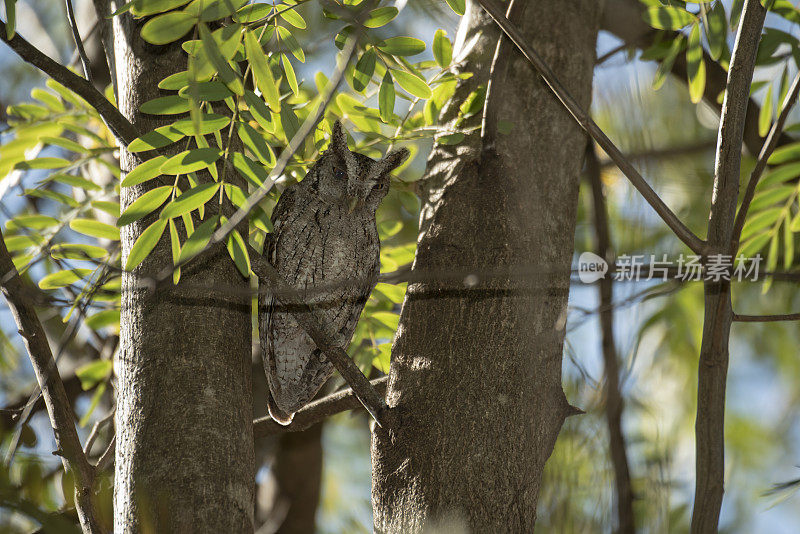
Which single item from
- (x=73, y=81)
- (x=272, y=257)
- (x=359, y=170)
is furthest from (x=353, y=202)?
(x=73, y=81)

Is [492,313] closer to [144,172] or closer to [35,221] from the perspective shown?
[144,172]

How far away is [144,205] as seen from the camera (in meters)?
1.49

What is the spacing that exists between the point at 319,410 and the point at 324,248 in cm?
55

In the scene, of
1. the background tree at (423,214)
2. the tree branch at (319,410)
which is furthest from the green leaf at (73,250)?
the tree branch at (319,410)

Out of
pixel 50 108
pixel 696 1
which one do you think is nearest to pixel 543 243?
pixel 696 1

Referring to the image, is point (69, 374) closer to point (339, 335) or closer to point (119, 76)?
point (339, 335)

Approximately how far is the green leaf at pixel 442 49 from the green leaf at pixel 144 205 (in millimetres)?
813

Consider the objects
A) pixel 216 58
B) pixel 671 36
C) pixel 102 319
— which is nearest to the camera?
pixel 216 58

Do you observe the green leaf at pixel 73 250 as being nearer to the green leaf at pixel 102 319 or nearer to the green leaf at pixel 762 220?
the green leaf at pixel 102 319

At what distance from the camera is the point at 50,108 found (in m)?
2.08

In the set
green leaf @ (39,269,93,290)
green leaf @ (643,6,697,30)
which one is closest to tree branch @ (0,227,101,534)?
green leaf @ (39,269,93,290)

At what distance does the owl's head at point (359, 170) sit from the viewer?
2.16 meters

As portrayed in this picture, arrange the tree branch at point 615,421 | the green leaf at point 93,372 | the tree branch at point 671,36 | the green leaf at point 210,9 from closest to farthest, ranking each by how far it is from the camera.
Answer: the tree branch at point 615,421, the green leaf at point 210,9, the green leaf at point 93,372, the tree branch at point 671,36

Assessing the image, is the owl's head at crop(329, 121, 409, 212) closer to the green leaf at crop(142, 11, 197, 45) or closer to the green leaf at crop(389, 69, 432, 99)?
the green leaf at crop(389, 69, 432, 99)
